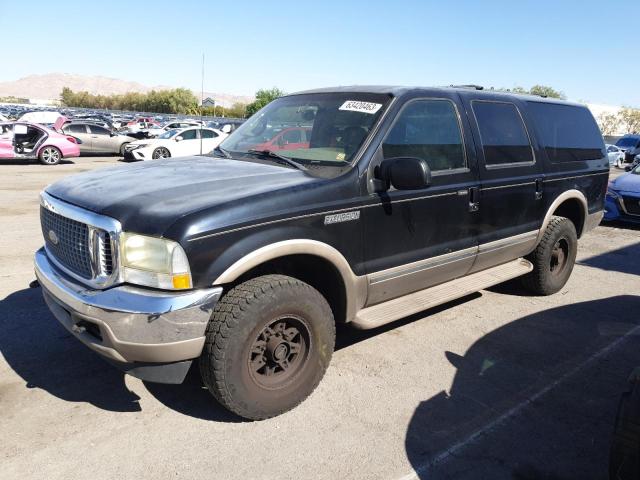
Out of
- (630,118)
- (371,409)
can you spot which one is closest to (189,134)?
(371,409)

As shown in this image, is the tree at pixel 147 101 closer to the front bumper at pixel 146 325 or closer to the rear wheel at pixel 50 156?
the rear wheel at pixel 50 156

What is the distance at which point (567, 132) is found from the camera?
5.62m

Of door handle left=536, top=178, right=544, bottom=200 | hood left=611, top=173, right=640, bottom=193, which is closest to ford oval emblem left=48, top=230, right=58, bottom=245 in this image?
door handle left=536, top=178, right=544, bottom=200

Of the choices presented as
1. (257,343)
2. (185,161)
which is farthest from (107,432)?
(185,161)

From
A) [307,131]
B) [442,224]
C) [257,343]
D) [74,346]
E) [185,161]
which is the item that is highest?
[307,131]

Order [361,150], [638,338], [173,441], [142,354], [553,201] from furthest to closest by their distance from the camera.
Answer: [553,201] → [638,338] → [361,150] → [173,441] → [142,354]

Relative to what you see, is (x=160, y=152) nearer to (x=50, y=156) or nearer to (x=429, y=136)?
(x=50, y=156)

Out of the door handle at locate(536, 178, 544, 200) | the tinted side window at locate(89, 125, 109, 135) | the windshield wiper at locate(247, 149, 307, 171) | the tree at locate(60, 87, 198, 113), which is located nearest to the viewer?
the windshield wiper at locate(247, 149, 307, 171)

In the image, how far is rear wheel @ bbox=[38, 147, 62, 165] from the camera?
18.0 m

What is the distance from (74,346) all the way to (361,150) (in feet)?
8.55

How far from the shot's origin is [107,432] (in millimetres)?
3051

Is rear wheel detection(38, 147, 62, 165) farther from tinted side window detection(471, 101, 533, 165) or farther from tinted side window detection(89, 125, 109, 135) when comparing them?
tinted side window detection(471, 101, 533, 165)

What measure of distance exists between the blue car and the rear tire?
5165mm

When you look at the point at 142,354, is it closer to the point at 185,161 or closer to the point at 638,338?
the point at 185,161
